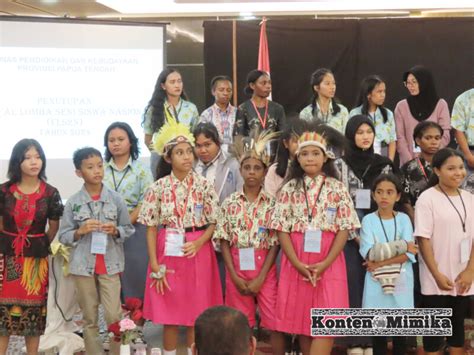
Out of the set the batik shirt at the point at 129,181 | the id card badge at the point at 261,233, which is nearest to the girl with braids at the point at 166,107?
the batik shirt at the point at 129,181

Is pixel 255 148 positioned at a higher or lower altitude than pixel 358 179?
higher

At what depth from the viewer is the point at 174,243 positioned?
3.90 meters

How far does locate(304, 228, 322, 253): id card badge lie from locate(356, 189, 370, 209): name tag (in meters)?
0.53

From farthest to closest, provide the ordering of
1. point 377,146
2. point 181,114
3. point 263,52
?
point 263,52 < point 181,114 < point 377,146

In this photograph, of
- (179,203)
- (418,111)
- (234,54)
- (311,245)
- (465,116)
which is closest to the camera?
(311,245)

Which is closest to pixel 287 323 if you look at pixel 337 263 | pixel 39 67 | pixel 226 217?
pixel 337 263

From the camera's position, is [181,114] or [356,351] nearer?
[356,351]

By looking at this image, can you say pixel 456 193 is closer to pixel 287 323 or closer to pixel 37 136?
pixel 287 323

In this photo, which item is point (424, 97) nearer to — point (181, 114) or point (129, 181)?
point (181, 114)

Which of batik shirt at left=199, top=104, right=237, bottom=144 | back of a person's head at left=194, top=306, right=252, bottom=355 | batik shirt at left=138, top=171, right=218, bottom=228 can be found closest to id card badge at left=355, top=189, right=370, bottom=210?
batik shirt at left=138, top=171, right=218, bottom=228

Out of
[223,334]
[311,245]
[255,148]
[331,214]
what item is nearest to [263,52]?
[255,148]

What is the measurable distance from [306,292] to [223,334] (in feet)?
6.32

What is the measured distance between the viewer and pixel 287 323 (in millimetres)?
3787

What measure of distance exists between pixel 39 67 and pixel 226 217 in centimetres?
266
